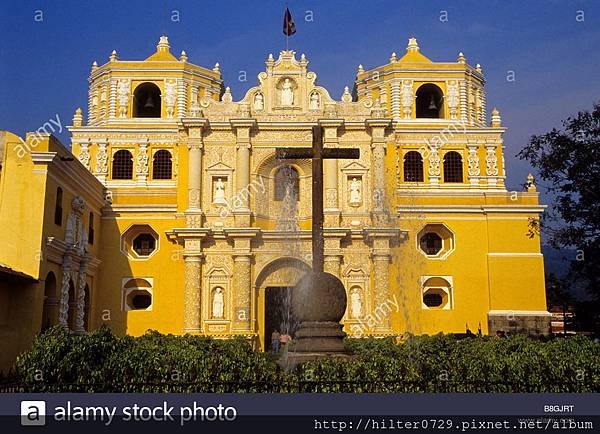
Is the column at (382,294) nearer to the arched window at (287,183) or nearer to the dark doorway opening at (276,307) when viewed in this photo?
the dark doorway opening at (276,307)

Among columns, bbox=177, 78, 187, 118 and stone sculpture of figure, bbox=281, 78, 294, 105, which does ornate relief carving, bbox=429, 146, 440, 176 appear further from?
columns, bbox=177, 78, 187, 118

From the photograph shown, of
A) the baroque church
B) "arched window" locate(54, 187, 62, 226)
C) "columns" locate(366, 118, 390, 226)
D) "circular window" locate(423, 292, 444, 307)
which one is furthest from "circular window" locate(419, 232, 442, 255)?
"arched window" locate(54, 187, 62, 226)

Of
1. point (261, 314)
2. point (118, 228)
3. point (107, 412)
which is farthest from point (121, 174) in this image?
point (107, 412)

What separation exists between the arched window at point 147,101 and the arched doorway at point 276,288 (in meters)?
10.6

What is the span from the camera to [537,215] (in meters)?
25.5

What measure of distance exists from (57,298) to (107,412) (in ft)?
41.0

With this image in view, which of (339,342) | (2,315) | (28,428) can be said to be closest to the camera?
(28,428)

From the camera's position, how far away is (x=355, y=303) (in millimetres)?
24297

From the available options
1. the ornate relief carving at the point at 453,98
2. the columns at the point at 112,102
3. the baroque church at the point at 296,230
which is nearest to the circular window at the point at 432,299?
the baroque church at the point at 296,230

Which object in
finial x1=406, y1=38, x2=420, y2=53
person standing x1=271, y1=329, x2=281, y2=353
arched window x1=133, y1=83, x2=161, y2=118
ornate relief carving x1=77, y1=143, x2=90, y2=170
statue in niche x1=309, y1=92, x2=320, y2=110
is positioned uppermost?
finial x1=406, y1=38, x2=420, y2=53

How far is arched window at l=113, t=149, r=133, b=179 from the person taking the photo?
2784cm

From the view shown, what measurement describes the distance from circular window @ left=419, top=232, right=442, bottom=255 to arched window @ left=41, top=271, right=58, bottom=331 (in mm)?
14510

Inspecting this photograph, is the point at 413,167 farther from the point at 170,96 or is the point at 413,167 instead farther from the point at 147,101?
the point at 147,101

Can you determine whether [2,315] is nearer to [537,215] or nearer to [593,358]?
[593,358]
